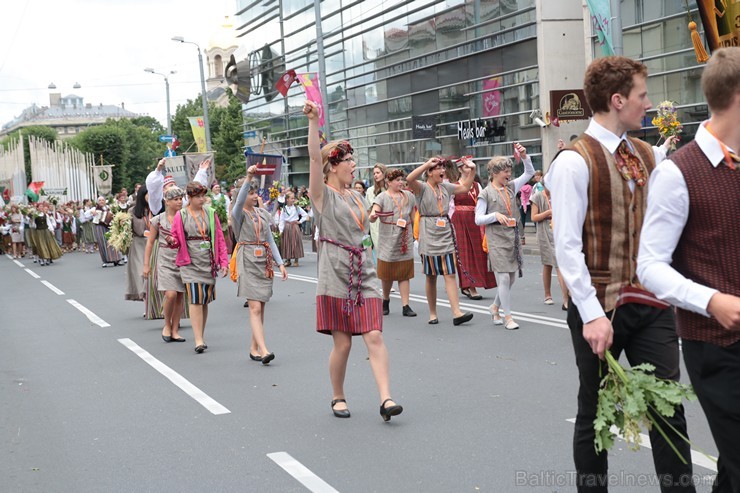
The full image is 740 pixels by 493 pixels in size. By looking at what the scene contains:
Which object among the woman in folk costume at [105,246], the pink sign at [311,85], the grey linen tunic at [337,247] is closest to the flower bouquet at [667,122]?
the grey linen tunic at [337,247]

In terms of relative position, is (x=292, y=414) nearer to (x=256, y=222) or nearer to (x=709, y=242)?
(x=256, y=222)

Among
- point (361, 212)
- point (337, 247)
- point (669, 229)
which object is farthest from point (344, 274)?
point (669, 229)

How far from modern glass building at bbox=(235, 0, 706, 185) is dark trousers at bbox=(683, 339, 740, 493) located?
21.2m

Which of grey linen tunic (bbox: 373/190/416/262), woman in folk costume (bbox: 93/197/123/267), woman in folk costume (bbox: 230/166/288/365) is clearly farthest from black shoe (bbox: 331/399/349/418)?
woman in folk costume (bbox: 93/197/123/267)

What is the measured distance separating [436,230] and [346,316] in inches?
195

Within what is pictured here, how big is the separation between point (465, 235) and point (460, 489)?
25.9ft

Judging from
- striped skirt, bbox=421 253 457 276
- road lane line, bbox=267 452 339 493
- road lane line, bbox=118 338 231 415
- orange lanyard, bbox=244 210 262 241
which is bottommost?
road lane line, bbox=118 338 231 415

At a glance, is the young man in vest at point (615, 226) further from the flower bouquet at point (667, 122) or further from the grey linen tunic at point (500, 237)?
the flower bouquet at point (667, 122)

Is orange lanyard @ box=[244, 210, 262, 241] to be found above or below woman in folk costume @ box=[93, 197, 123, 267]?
above

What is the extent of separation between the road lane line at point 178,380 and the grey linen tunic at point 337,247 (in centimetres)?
136

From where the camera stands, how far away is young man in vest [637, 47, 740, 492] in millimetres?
2971

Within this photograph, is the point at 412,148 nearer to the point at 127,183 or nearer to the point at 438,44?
the point at 438,44

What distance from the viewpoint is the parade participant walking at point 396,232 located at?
11805 mm

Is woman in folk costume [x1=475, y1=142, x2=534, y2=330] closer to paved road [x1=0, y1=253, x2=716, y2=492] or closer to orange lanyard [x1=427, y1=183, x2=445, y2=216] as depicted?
paved road [x1=0, y1=253, x2=716, y2=492]
